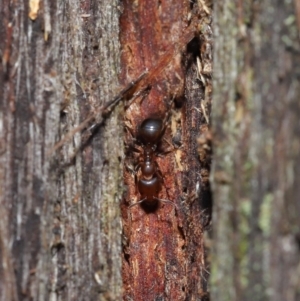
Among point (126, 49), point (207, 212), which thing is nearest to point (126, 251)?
point (207, 212)

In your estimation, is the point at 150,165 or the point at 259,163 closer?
the point at 259,163

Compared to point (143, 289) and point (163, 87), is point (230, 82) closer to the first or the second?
point (163, 87)

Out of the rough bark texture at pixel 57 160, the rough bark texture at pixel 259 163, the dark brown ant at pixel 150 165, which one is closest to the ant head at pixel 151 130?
the dark brown ant at pixel 150 165

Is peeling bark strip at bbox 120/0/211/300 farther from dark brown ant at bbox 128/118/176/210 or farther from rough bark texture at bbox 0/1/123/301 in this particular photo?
rough bark texture at bbox 0/1/123/301

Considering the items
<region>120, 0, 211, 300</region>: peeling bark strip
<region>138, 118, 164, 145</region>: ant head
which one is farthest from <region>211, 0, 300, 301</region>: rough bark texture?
<region>138, 118, 164, 145</region>: ant head

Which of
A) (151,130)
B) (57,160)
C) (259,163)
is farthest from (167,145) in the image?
(259,163)

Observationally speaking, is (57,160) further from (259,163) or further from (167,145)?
(259,163)
